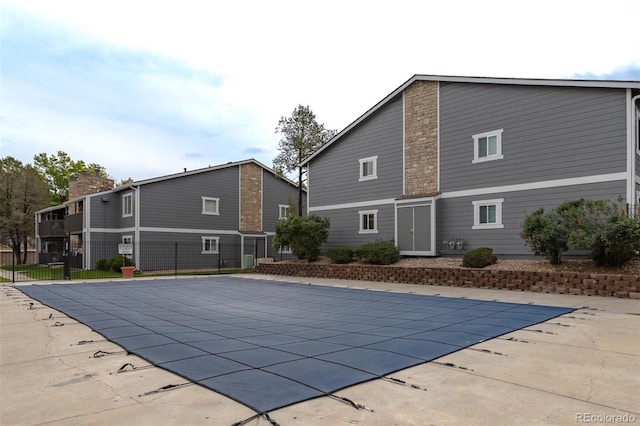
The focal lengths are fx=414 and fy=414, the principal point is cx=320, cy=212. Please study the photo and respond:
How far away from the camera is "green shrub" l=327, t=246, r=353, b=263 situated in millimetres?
19156

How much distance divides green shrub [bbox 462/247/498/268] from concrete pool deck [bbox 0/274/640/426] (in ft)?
26.5

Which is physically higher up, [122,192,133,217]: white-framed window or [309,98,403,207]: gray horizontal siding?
[309,98,403,207]: gray horizontal siding

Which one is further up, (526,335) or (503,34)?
(503,34)

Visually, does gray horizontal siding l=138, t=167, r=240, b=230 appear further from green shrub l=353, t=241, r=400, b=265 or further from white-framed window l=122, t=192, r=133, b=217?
green shrub l=353, t=241, r=400, b=265

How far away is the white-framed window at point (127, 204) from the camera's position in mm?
25623

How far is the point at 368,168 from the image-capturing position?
20.7m

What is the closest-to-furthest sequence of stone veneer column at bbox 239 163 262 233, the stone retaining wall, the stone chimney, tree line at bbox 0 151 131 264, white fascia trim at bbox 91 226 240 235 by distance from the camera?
the stone retaining wall < white fascia trim at bbox 91 226 240 235 < stone veneer column at bbox 239 163 262 233 < the stone chimney < tree line at bbox 0 151 131 264

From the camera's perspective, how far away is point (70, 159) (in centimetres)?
5112

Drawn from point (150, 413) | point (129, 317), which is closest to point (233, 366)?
point (150, 413)

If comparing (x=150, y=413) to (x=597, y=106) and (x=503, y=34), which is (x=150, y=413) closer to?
(x=503, y=34)

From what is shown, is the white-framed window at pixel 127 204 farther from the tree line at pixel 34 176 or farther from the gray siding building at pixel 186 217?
the tree line at pixel 34 176

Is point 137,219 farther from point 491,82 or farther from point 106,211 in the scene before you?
point 491,82

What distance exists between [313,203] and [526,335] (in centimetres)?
1735

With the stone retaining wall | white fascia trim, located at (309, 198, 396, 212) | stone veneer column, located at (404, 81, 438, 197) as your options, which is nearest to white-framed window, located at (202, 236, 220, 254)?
white fascia trim, located at (309, 198, 396, 212)
